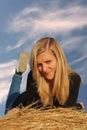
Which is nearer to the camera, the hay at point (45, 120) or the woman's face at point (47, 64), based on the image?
the hay at point (45, 120)

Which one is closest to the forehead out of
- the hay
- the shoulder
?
the shoulder

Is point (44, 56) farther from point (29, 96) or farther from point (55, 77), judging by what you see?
point (29, 96)

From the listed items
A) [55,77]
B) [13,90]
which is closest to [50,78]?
[55,77]

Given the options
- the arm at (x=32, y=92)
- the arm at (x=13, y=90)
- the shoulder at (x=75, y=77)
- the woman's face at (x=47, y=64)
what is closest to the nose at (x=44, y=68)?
the woman's face at (x=47, y=64)

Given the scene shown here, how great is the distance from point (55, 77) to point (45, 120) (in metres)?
1.10

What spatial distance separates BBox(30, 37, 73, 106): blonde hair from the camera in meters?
6.26

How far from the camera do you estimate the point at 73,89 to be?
6641 millimetres

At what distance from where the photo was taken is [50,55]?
20.6ft

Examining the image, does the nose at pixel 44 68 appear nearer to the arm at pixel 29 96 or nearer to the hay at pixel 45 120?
the arm at pixel 29 96

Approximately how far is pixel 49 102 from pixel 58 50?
63 centimetres

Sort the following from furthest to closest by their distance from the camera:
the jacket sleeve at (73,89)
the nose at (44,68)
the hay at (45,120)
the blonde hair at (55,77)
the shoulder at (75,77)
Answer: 1. the shoulder at (75,77)
2. the jacket sleeve at (73,89)
3. the blonde hair at (55,77)
4. the nose at (44,68)
5. the hay at (45,120)

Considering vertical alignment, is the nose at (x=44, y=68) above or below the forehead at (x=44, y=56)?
below

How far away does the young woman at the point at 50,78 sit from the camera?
620 centimetres

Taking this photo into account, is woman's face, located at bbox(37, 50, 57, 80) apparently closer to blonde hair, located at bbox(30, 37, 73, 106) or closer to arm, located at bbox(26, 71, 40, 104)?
blonde hair, located at bbox(30, 37, 73, 106)
